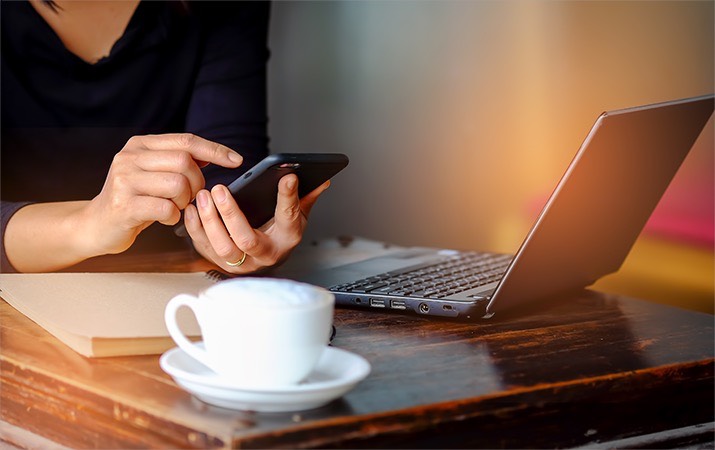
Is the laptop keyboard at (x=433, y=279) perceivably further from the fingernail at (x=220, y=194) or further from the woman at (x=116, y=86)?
the woman at (x=116, y=86)

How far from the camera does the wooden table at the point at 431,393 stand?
2.13ft

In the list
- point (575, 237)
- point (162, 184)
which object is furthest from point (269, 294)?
point (575, 237)

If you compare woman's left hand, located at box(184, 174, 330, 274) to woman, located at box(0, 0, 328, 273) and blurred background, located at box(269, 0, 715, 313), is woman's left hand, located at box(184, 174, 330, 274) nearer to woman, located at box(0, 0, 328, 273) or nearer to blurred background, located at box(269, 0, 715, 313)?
woman, located at box(0, 0, 328, 273)

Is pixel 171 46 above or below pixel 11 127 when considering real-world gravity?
above

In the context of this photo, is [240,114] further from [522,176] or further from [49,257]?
[522,176]

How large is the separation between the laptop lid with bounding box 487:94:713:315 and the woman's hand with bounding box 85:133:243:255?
0.38 m

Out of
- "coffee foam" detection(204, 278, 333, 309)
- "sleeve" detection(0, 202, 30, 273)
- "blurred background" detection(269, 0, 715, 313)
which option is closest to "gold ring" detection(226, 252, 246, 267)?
"sleeve" detection(0, 202, 30, 273)

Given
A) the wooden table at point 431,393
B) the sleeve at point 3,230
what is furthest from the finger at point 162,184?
the sleeve at point 3,230

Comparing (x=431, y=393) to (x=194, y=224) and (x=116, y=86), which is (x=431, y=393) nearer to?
(x=194, y=224)

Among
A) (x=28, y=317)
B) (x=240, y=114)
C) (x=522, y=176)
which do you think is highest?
(x=240, y=114)

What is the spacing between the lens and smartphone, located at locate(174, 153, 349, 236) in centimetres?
104

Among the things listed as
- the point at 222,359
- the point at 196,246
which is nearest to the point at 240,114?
the point at 196,246

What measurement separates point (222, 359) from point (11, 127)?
124 cm

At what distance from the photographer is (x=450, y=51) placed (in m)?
2.61
